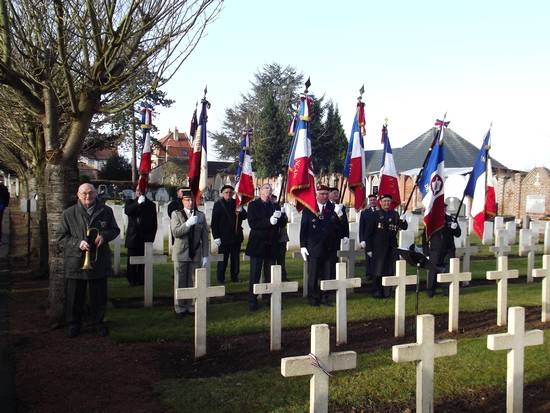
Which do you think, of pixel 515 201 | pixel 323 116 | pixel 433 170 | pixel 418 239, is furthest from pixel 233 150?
pixel 433 170

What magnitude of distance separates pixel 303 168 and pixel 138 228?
3916 millimetres

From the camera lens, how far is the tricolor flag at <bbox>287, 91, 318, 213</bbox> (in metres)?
8.28

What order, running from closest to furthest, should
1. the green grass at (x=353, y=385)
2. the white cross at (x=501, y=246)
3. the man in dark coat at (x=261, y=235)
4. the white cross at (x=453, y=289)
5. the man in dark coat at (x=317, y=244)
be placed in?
the green grass at (x=353, y=385) → the white cross at (x=453, y=289) → the man in dark coat at (x=261, y=235) → the man in dark coat at (x=317, y=244) → the white cross at (x=501, y=246)

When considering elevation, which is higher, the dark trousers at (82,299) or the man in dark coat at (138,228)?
the man in dark coat at (138,228)

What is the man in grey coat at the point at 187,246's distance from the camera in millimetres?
7746

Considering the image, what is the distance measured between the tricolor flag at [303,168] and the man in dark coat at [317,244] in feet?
1.05

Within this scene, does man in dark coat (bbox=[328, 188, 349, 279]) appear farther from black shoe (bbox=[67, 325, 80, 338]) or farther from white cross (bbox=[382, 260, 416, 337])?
black shoe (bbox=[67, 325, 80, 338])

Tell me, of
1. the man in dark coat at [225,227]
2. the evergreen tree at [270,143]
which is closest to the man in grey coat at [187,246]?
the man in dark coat at [225,227]

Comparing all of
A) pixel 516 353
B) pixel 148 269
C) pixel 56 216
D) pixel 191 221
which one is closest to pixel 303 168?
pixel 191 221

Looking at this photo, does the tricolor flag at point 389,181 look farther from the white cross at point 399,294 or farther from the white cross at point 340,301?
the white cross at point 340,301

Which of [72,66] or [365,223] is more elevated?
[72,66]

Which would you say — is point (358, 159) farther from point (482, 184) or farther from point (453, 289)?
point (453, 289)

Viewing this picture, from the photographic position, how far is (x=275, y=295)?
6422 millimetres

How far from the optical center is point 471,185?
10.7m
